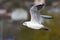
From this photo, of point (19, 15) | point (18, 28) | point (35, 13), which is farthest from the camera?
point (18, 28)

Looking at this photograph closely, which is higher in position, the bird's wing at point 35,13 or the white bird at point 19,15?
the bird's wing at point 35,13

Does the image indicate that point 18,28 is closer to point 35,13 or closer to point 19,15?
point 19,15

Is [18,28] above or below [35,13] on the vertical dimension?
below

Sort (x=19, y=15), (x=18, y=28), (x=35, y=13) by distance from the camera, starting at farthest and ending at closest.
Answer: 1. (x=18, y=28)
2. (x=19, y=15)
3. (x=35, y=13)

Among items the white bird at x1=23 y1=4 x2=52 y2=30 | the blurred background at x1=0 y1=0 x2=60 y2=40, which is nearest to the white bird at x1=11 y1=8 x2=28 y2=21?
the blurred background at x1=0 y1=0 x2=60 y2=40

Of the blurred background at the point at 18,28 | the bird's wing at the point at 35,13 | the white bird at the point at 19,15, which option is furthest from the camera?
the blurred background at the point at 18,28

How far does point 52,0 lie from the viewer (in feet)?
8.75

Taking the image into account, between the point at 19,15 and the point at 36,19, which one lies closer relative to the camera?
the point at 36,19

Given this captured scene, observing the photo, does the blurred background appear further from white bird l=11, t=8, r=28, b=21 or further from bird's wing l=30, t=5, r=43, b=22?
bird's wing l=30, t=5, r=43, b=22

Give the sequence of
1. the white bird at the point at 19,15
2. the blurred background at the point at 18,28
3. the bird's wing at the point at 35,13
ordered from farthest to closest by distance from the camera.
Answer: the blurred background at the point at 18,28
the white bird at the point at 19,15
the bird's wing at the point at 35,13

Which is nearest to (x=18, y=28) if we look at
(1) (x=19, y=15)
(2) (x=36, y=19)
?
(1) (x=19, y=15)

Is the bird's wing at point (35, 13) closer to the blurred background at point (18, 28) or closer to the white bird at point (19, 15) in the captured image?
the white bird at point (19, 15)

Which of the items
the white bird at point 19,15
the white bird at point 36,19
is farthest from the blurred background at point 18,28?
the white bird at point 36,19

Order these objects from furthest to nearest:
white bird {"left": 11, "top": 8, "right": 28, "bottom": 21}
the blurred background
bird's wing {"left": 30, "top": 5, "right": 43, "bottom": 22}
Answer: the blurred background, white bird {"left": 11, "top": 8, "right": 28, "bottom": 21}, bird's wing {"left": 30, "top": 5, "right": 43, "bottom": 22}
